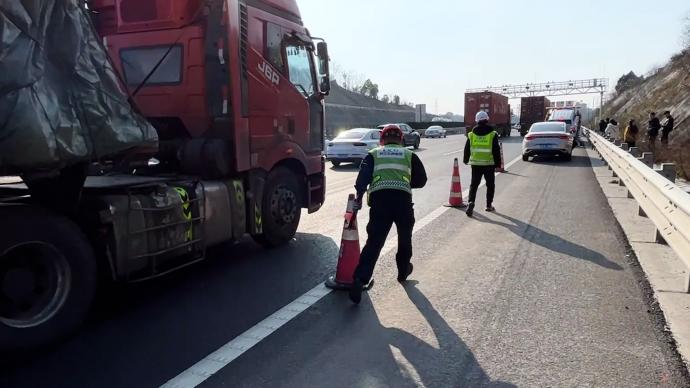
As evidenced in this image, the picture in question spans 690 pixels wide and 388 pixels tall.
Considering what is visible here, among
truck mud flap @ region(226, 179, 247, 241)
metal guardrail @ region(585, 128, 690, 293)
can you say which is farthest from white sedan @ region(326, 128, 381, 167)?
truck mud flap @ region(226, 179, 247, 241)

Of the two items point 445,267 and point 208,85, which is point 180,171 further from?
point 445,267

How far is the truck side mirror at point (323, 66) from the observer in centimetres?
744

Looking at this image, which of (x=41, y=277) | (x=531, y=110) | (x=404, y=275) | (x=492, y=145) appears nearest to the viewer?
(x=41, y=277)

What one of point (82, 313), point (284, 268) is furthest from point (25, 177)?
point (284, 268)

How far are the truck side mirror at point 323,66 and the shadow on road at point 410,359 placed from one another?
13.2 ft

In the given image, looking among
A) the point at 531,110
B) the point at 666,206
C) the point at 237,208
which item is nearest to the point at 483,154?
the point at 666,206

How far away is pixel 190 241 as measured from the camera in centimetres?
510

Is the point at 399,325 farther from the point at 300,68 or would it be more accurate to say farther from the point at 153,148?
the point at 300,68

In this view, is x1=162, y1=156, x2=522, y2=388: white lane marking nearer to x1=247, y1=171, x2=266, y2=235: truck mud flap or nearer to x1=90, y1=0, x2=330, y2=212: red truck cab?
x1=247, y1=171, x2=266, y2=235: truck mud flap

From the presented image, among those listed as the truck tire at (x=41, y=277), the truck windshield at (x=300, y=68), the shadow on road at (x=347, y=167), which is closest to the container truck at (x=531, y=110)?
the shadow on road at (x=347, y=167)

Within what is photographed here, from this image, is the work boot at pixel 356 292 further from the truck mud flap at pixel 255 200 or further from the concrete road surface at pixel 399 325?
the truck mud flap at pixel 255 200

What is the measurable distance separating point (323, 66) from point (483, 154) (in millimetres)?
3410

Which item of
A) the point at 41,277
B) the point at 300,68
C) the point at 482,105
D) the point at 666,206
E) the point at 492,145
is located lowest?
the point at 41,277

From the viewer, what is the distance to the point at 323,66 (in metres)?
7.48
